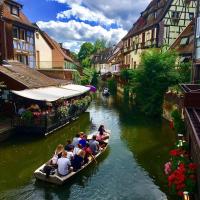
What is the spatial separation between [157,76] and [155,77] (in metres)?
0.32

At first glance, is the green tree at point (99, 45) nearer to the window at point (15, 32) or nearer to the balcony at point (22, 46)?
the balcony at point (22, 46)

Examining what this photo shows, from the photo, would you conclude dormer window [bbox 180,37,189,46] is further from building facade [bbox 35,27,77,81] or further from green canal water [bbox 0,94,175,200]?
building facade [bbox 35,27,77,81]

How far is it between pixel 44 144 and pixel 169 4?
2748 centimetres

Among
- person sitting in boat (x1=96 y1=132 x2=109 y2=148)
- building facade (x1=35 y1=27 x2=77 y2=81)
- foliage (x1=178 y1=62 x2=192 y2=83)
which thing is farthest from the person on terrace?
building facade (x1=35 y1=27 x2=77 y2=81)

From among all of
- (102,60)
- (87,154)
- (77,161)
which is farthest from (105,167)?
(102,60)

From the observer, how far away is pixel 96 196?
11039 mm

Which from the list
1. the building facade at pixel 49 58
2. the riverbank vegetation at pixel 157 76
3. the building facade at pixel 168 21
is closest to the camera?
the riverbank vegetation at pixel 157 76

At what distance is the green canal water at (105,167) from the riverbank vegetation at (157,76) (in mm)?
5011

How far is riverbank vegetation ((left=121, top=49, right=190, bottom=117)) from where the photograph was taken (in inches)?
1048

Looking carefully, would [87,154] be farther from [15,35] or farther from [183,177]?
[15,35]

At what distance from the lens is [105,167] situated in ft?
46.3

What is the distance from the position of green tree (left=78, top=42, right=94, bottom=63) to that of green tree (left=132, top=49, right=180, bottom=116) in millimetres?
76236

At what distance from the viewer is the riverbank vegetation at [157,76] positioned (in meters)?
26.6

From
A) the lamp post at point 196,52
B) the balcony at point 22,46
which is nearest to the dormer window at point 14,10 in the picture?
the balcony at point 22,46
